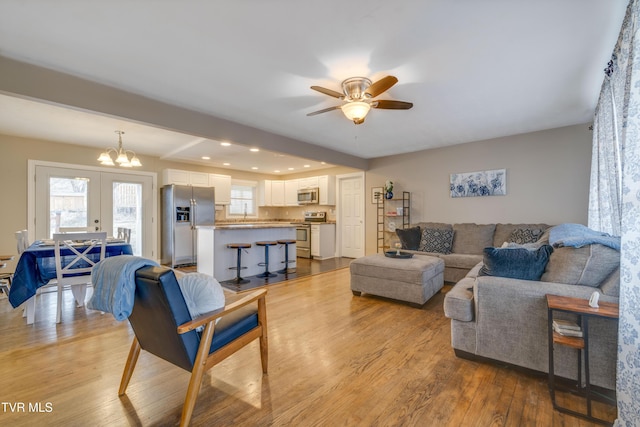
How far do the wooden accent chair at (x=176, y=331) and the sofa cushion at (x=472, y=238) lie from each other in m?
4.18

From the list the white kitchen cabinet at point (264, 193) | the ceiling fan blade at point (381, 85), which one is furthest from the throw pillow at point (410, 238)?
the white kitchen cabinet at point (264, 193)

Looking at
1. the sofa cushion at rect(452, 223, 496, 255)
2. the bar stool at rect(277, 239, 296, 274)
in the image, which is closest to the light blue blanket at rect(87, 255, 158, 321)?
the bar stool at rect(277, 239, 296, 274)

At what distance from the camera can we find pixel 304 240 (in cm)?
709

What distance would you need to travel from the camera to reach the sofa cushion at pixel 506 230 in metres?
4.27

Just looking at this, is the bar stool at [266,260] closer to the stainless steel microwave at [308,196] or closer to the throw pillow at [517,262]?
the stainless steel microwave at [308,196]

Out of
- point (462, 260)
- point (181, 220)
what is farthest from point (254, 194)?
point (462, 260)

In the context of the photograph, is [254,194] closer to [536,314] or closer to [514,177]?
[514,177]

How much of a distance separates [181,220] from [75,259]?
2.82 meters

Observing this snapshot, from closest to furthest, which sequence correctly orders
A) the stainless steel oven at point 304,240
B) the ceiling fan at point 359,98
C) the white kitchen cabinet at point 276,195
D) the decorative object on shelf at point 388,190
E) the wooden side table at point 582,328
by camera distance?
1. the wooden side table at point 582,328
2. the ceiling fan at point 359,98
3. the decorative object on shelf at point 388,190
4. the stainless steel oven at point 304,240
5. the white kitchen cabinet at point 276,195

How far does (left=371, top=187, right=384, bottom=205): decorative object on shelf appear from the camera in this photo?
20.2ft

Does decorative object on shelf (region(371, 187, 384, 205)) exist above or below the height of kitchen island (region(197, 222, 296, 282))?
above

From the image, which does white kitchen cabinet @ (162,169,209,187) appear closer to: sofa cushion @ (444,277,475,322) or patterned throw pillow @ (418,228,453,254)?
patterned throw pillow @ (418,228,453,254)

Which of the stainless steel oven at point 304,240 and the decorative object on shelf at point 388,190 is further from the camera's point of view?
the stainless steel oven at point 304,240

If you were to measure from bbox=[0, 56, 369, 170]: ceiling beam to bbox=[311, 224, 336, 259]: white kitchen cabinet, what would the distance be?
295cm
